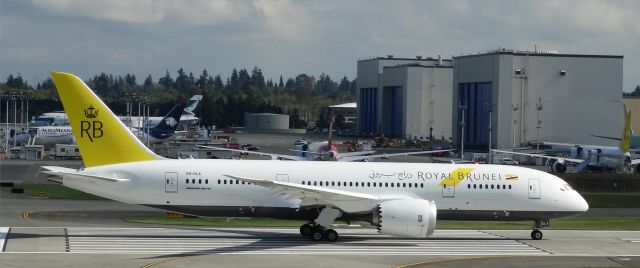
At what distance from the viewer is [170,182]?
37312 mm

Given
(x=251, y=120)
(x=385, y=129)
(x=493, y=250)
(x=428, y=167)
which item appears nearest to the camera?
(x=493, y=250)

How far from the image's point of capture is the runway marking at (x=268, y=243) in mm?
34469

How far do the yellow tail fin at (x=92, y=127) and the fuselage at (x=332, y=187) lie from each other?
0.55 m

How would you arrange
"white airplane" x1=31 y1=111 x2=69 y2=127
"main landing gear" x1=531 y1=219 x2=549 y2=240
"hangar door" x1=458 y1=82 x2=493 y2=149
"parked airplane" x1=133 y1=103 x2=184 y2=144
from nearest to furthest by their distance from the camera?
"main landing gear" x1=531 y1=219 x2=549 y2=240 → "parked airplane" x1=133 y1=103 x2=184 y2=144 → "hangar door" x1=458 y1=82 x2=493 y2=149 → "white airplane" x1=31 y1=111 x2=69 y2=127

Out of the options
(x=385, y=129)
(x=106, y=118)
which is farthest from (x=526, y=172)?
(x=385, y=129)

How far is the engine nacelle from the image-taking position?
35438 millimetres

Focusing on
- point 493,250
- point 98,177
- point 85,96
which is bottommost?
point 493,250

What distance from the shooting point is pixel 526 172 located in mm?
39688

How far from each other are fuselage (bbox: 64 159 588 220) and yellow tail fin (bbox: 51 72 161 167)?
549 mm

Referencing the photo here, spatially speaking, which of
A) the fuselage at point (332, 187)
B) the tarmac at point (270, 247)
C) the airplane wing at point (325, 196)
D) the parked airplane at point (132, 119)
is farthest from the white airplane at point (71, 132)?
the airplane wing at point (325, 196)

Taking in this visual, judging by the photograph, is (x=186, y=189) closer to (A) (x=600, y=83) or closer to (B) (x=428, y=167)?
(B) (x=428, y=167)

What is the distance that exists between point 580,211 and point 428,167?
21.1ft

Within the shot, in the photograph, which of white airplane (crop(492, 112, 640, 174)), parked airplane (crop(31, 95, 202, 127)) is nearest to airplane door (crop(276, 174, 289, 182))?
white airplane (crop(492, 112, 640, 174))

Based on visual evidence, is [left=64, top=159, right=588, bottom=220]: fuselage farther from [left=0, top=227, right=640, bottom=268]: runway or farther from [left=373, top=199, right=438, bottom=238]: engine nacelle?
[left=373, top=199, right=438, bottom=238]: engine nacelle
